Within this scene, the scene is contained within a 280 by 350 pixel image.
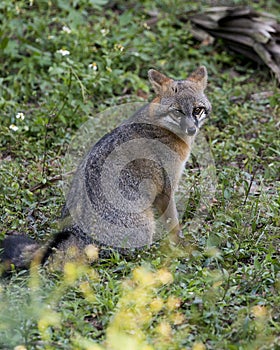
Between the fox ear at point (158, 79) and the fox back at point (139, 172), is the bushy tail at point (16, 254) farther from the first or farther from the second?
the fox ear at point (158, 79)

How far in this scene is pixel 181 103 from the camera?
7480 mm

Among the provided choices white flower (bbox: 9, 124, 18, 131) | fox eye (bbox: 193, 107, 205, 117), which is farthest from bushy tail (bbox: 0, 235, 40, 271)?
white flower (bbox: 9, 124, 18, 131)

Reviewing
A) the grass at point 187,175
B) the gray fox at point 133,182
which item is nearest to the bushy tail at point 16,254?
the gray fox at point 133,182

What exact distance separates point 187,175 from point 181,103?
4.67 feet

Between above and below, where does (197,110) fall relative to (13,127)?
above

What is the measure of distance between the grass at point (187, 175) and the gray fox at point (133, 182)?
239mm

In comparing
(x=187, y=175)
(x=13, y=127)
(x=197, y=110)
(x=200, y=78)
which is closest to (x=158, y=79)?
(x=200, y=78)

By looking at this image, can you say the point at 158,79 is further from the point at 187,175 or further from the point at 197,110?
the point at 187,175

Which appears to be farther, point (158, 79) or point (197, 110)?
point (158, 79)

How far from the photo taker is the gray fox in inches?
267

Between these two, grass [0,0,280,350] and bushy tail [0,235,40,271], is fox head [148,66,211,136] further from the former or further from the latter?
bushy tail [0,235,40,271]

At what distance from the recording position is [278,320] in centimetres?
574

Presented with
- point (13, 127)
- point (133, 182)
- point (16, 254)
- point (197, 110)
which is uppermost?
point (197, 110)

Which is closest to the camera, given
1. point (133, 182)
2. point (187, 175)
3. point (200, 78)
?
point (133, 182)
